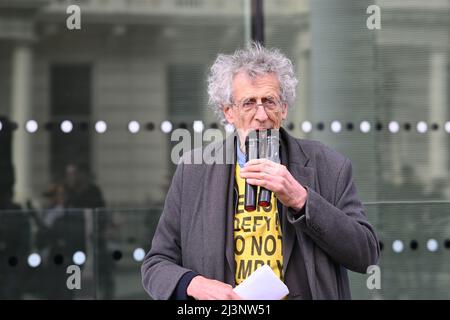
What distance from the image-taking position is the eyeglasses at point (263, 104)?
259 cm

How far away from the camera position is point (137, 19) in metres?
4.63

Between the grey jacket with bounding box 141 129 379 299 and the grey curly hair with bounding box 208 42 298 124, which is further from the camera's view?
the grey curly hair with bounding box 208 42 298 124

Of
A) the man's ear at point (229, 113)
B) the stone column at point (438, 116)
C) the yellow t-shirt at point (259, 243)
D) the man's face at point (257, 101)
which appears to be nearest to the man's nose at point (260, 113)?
the man's face at point (257, 101)

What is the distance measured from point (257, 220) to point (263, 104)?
1.10 ft

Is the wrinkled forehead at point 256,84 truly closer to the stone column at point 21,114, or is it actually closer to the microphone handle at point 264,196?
the microphone handle at point 264,196

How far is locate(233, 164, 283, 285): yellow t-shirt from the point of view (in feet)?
8.49

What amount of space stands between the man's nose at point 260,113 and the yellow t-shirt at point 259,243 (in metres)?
0.23

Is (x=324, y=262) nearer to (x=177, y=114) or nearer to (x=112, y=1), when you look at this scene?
(x=177, y=114)

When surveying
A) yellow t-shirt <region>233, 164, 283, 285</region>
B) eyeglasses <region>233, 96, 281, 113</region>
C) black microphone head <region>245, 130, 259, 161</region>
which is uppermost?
eyeglasses <region>233, 96, 281, 113</region>

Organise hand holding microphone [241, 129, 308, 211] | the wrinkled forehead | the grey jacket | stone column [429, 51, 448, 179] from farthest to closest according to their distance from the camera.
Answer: stone column [429, 51, 448, 179] < the wrinkled forehead < the grey jacket < hand holding microphone [241, 129, 308, 211]

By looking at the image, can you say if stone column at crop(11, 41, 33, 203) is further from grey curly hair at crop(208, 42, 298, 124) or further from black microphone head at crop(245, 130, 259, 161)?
black microphone head at crop(245, 130, 259, 161)

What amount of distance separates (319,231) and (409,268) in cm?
235

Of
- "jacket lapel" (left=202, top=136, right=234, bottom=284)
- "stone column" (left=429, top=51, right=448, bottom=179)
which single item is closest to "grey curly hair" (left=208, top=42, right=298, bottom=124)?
"jacket lapel" (left=202, top=136, right=234, bottom=284)
